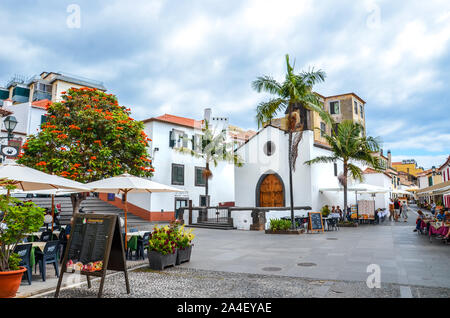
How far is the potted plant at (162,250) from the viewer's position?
8023mm

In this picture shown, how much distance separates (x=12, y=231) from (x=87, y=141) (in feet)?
36.6

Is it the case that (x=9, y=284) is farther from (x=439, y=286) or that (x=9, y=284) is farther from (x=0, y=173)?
(x=439, y=286)

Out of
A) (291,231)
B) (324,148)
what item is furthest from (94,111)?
(324,148)

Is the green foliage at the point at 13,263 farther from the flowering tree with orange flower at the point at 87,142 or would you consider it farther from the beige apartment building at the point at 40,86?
the beige apartment building at the point at 40,86

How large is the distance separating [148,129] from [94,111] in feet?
42.5

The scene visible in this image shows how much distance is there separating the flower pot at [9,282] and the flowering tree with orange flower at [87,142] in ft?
31.3

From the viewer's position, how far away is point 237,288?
245 inches

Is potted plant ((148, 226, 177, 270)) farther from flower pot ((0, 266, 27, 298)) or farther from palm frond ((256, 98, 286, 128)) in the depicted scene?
palm frond ((256, 98, 286, 128))

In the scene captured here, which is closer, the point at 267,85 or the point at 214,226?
the point at 267,85

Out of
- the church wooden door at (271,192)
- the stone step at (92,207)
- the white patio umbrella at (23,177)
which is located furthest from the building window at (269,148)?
the white patio umbrella at (23,177)

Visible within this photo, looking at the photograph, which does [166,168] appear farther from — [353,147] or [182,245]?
[182,245]

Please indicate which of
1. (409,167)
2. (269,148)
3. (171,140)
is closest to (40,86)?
(171,140)

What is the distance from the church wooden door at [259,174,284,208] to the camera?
77.5 ft
